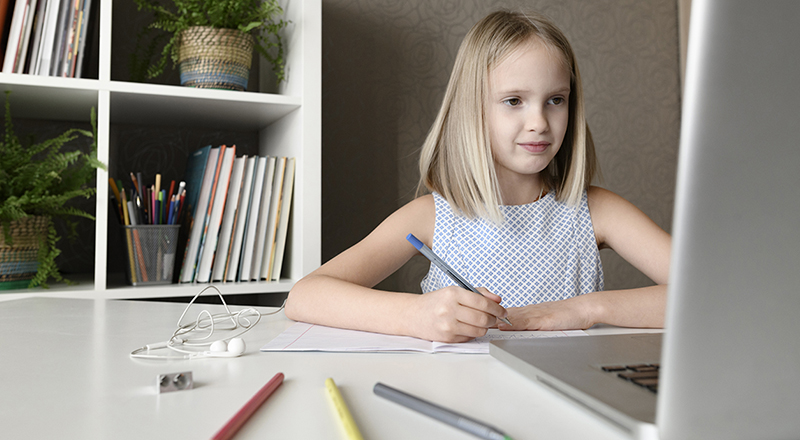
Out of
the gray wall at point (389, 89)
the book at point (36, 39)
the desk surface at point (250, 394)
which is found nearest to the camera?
the desk surface at point (250, 394)

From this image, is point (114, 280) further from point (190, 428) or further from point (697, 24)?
point (697, 24)

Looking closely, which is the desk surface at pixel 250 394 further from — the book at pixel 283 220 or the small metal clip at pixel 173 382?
the book at pixel 283 220

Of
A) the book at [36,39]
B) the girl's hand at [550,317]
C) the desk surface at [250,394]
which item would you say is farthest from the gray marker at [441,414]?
the book at [36,39]

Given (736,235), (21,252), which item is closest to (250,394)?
(736,235)

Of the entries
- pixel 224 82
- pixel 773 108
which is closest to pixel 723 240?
pixel 773 108

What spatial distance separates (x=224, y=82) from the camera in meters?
1.20

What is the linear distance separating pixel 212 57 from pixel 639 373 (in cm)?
109

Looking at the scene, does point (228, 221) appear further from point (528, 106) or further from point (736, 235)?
point (736, 235)

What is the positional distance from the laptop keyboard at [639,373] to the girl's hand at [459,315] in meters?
0.16

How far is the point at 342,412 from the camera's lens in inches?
13.3

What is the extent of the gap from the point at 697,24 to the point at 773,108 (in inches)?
2.0

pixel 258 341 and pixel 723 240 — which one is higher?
pixel 723 240

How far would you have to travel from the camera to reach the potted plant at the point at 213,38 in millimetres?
1180

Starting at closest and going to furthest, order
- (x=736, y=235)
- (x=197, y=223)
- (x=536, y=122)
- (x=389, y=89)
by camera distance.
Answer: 1. (x=736, y=235)
2. (x=536, y=122)
3. (x=197, y=223)
4. (x=389, y=89)
